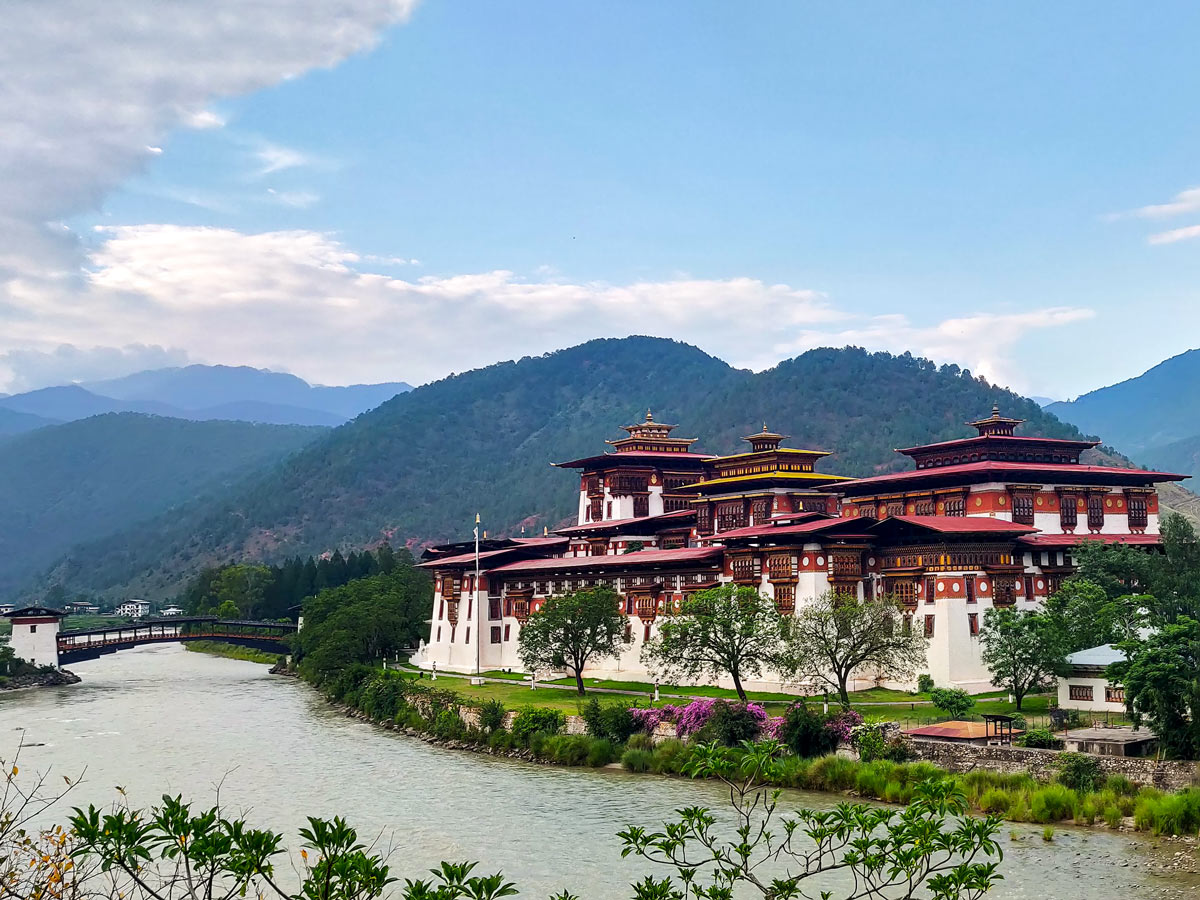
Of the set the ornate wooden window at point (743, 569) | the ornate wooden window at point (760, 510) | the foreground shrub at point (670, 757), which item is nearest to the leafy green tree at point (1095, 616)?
the ornate wooden window at point (743, 569)

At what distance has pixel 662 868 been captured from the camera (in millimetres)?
37000

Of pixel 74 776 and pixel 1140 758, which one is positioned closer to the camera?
pixel 1140 758

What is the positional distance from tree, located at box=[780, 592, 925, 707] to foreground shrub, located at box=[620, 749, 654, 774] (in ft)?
26.9

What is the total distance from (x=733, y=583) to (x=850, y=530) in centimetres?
768

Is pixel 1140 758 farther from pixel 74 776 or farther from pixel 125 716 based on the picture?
pixel 125 716

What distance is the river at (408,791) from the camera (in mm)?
34844

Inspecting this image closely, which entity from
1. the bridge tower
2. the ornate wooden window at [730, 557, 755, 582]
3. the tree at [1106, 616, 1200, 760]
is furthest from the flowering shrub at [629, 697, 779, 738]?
the bridge tower

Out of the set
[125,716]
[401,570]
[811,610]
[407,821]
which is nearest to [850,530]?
[811,610]

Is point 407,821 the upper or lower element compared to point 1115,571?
lower

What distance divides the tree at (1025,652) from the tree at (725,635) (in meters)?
9.53

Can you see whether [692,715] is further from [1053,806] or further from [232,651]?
[232,651]

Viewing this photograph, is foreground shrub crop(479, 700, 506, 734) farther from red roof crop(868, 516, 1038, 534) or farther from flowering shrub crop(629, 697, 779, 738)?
red roof crop(868, 516, 1038, 534)

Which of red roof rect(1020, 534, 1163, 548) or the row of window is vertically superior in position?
red roof rect(1020, 534, 1163, 548)

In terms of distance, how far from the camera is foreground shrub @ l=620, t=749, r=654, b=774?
51.7m
